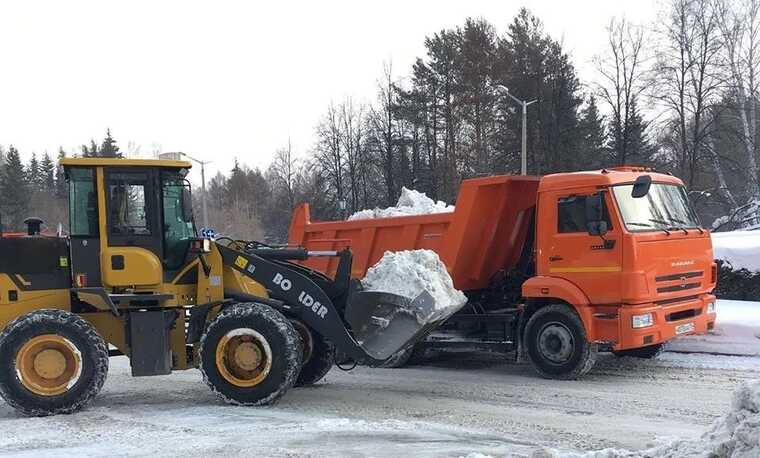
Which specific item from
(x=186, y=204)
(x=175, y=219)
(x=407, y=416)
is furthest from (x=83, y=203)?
(x=407, y=416)

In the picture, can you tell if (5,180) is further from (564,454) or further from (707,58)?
(564,454)

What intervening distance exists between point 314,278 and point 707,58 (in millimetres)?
29083

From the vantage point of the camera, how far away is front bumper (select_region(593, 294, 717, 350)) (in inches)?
314

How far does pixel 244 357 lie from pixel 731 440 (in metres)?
4.61

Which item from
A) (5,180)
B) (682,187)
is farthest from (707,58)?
(5,180)

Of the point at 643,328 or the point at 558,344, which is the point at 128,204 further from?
the point at 643,328

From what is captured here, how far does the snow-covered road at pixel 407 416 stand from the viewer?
5910mm

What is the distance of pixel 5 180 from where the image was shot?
Result: 204 feet

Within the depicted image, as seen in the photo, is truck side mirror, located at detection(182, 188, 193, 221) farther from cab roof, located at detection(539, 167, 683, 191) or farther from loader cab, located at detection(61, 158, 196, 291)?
cab roof, located at detection(539, 167, 683, 191)

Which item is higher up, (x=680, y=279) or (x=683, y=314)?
(x=680, y=279)

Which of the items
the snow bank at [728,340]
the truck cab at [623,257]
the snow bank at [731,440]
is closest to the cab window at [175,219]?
the truck cab at [623,257]

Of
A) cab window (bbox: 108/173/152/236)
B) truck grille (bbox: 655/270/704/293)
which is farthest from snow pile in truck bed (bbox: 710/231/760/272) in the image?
cab window (bbox: 108/173/152/236)

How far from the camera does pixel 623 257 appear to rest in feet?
26.4

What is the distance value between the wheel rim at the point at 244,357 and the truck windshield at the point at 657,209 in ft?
14.6
